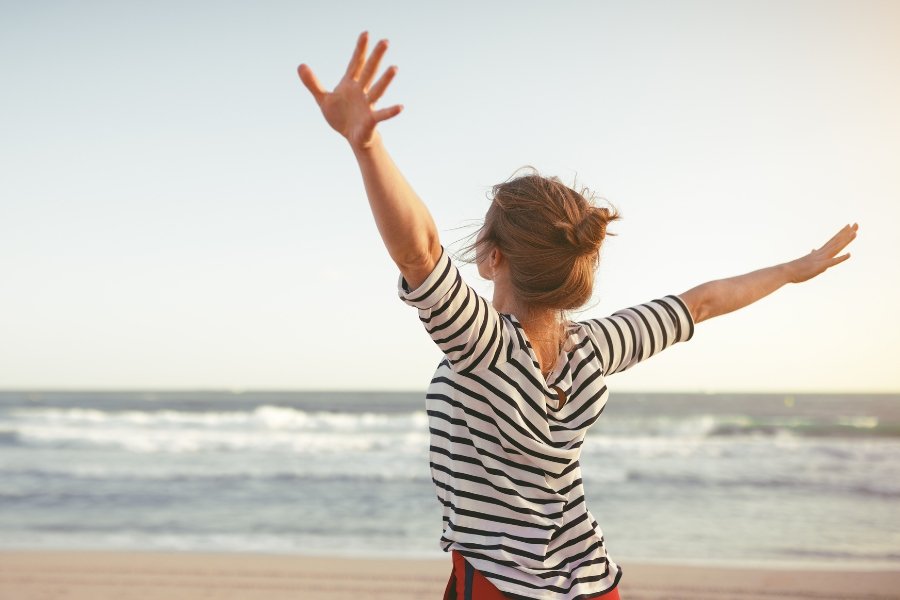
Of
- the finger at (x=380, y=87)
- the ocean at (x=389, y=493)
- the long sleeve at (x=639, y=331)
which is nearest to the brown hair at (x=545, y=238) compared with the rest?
the long sleeve at (x=639, y=331)

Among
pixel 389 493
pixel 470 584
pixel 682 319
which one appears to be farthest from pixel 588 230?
pixel 389 493

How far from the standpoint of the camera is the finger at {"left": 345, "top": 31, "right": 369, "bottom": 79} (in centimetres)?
109

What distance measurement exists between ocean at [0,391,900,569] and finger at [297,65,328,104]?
→ 6.36 metres

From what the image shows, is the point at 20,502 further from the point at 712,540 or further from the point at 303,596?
the point at 712,540

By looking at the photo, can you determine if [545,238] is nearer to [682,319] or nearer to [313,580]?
[682,319]

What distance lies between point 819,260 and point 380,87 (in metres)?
1.41

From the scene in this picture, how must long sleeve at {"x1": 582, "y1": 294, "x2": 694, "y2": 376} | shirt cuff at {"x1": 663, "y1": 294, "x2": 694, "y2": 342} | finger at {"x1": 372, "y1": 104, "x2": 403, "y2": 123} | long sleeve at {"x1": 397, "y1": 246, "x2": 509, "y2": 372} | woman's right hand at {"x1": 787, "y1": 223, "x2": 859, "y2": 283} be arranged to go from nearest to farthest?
finger at {"x1": 372, "y1": 104, "x2": 403, "y2": 123} < long sleeve at {"x1": 397, "y1": 246, "x2": 509, "y2": 372} < long sleeve at {"x1": 582, "y1": 294, "x2": 694, "y2": 376} < shirt cuff at {"x1": 663, "y1": 294, "x2": 694, "y2": 342} < woman's right hand at {"x1": 787, "y1": 223, "x2": 859, "y2": 283}

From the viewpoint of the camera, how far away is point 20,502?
9953 millimetres

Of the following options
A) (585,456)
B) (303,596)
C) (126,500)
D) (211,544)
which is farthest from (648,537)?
(126,500)

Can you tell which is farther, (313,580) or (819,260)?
(313,580)

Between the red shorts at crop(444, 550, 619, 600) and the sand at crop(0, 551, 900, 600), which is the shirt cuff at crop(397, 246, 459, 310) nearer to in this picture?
the red shorts at crop(444, 550, 619, 600)

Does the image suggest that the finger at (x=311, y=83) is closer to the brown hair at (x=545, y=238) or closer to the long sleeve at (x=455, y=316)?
the long sleeve at (x=455, y=316)

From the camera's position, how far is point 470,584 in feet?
4.70

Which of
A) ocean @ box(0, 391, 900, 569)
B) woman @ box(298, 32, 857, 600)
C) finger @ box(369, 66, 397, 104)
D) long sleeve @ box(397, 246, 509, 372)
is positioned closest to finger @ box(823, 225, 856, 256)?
woman @ box(298, 32, 857, 600)
